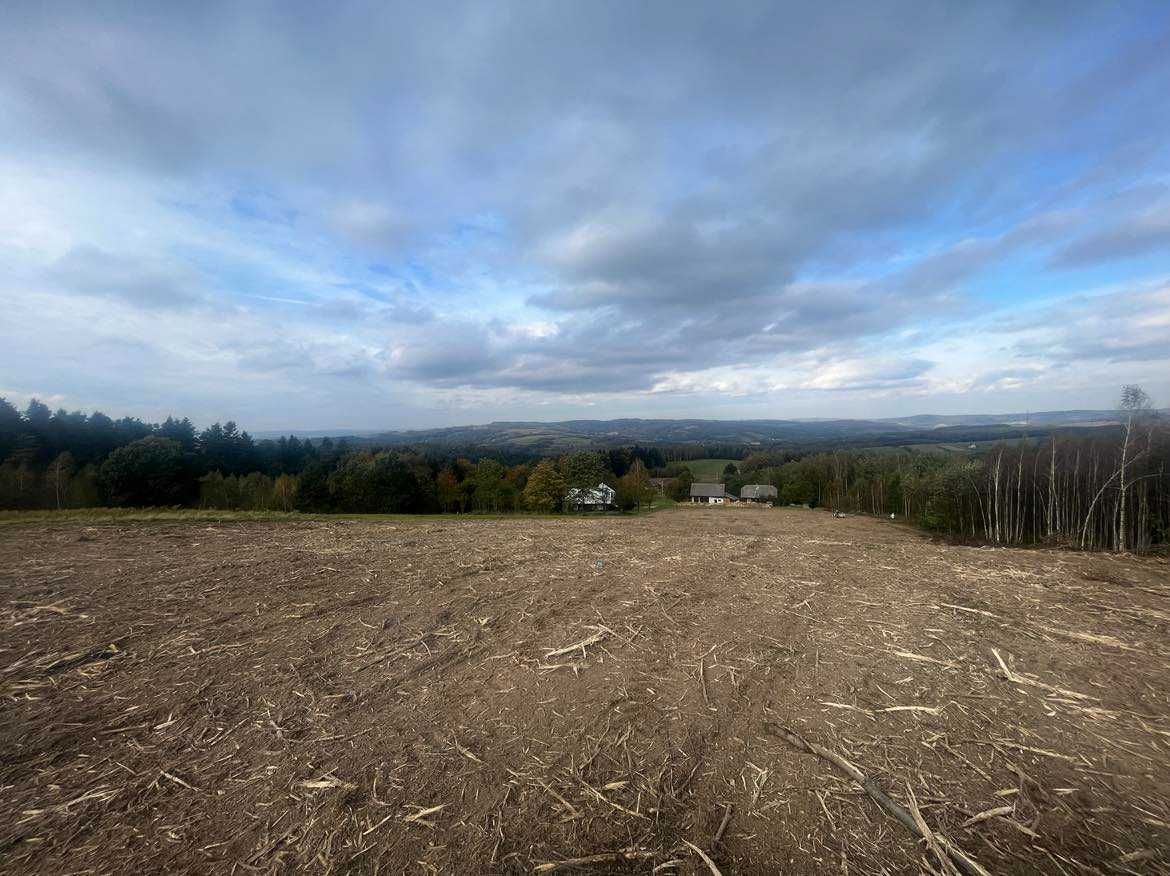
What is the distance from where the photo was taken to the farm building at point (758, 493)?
204 feet

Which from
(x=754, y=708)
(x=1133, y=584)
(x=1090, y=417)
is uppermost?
(x=1090, y=417)

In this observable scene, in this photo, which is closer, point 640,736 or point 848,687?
point 640,736

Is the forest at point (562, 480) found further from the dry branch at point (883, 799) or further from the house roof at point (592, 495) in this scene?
the dry branch at point (883, 799)

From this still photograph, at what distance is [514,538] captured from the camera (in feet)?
35.4

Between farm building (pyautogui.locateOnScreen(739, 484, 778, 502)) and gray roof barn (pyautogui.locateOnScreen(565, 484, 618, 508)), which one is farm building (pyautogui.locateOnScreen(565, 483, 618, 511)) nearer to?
gray roof barn (pyautogui.locateOnScreen(565, 484, 618, 508))

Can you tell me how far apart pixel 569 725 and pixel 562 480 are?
3475 centimetres

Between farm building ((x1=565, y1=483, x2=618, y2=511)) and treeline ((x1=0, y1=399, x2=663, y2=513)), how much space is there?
62 centimetres

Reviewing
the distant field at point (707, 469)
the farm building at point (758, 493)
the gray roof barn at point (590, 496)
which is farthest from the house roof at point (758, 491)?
the gray roof barn at point (590, 496)

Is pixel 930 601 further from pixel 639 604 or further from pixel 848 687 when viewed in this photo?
pixel 639 604

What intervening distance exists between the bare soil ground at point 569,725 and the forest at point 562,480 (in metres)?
17.9

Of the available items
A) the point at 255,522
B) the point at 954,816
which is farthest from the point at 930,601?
the point at 255,522

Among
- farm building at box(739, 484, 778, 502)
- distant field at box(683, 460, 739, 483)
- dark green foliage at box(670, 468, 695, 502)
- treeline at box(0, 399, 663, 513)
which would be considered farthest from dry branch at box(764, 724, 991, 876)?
distant field at box(683, 460, 739, 483)

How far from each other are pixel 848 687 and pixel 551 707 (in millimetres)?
2491

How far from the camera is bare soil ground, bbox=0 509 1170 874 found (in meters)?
2.35
